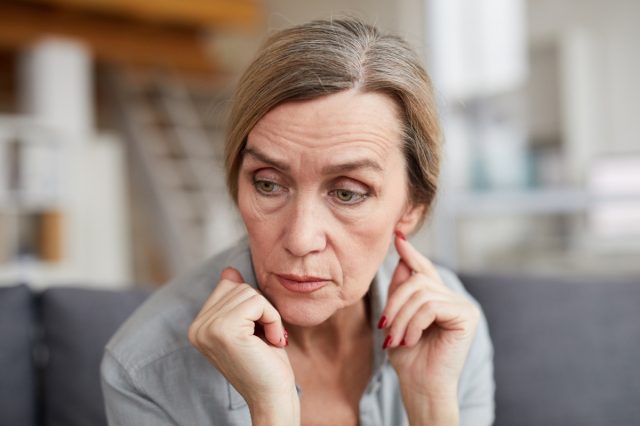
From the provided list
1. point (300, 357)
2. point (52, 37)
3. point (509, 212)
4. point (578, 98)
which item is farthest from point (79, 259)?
point (300, 357)

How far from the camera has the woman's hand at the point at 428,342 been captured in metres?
1.27

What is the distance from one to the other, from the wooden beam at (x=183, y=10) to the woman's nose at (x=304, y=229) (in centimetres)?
446

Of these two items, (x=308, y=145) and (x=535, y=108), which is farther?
(x=535, y=108)

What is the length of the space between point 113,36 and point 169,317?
5108mm

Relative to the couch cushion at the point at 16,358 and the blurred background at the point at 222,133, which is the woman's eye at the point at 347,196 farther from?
the blurred background at the point at 222,133

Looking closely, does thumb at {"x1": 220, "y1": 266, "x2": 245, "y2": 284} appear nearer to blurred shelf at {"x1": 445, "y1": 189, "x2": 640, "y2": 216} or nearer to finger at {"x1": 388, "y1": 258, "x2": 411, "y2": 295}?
finger at {"x1": 388, "y1": 258, "x2": 411, "y2": 295}

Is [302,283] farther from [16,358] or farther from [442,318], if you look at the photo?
[16,358]

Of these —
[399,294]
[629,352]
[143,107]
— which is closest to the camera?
[399,294]

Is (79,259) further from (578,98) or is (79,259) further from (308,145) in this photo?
(308,145)

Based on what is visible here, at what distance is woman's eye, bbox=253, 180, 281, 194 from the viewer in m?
1.18

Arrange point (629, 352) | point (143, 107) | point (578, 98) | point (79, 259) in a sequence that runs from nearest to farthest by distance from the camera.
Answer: point (629, 352) < point (578, 98) < point (79, 259) < point (143, 107)

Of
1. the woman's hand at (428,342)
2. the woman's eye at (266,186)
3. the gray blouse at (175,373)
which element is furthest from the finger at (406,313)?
the woman's eye at (266,186)

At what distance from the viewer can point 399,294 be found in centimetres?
129

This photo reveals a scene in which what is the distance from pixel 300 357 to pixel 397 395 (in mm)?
219
